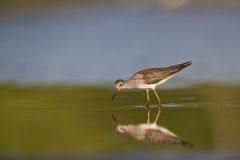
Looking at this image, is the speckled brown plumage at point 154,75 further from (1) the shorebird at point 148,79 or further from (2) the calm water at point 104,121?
(2) the calm water at point 104,121

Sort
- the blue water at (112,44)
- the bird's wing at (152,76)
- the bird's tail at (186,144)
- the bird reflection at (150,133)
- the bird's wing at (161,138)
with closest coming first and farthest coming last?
1. the bird's tail at (186,144)
2. the bird's wing at (161,138)
3. the bird reflection at (150,133)
4. the bird's wing at (152,76)
5. the blue water at (112,44)

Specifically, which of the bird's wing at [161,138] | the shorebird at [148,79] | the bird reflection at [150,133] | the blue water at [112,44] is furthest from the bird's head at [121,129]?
the blue water at [112,44]

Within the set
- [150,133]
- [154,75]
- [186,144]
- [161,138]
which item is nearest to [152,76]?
[154,75]

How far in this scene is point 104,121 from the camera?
1288 centimetres

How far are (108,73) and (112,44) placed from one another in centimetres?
349

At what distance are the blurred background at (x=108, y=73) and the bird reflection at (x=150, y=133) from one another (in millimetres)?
187

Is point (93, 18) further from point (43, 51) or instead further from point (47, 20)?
point (43, 51)

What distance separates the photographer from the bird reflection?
10905mm

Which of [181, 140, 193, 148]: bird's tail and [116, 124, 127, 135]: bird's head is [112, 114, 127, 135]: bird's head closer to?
[116, 124, 127, 135]: bird's head

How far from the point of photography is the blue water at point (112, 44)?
1842cm

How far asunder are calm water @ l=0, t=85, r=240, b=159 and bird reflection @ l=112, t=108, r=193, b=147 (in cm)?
13

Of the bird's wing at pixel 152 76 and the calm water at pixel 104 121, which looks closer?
the calm water at pixel 104 121

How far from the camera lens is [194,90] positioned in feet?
51.6

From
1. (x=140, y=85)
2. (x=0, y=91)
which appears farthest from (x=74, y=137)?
(x=0, y=91)
